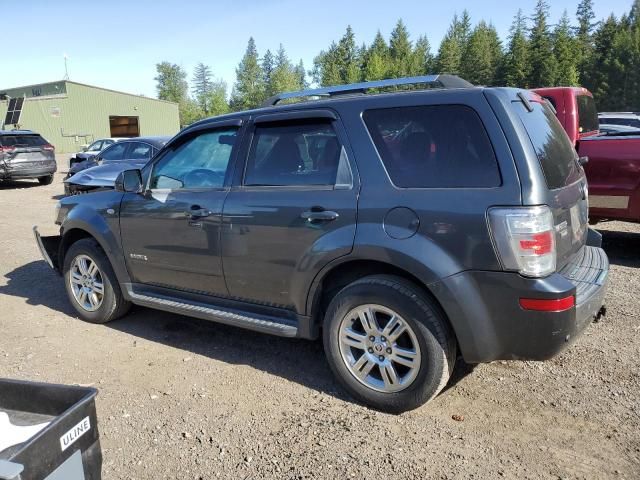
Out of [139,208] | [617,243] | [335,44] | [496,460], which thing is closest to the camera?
[496,460]

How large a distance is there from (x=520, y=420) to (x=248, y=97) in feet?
368

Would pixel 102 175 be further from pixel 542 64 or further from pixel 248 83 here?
pixel 248 83

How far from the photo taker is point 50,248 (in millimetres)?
5195

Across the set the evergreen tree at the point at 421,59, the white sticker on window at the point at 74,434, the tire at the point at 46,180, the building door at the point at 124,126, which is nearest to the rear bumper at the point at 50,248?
the white sticker on window at the point at 74,434

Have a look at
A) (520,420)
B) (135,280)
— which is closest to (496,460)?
(520,420)

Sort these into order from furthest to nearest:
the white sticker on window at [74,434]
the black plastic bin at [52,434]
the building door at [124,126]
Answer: the building door at [124,126], the white sticker on window at [74,434], the black plastic bin at [52,434]

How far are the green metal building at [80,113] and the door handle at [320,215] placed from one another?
4190 centimetres

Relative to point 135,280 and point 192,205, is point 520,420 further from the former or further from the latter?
point 135,280

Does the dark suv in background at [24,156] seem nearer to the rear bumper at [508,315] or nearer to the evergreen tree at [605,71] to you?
the rear bumper at [508,315]

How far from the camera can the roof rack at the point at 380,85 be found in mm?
3192

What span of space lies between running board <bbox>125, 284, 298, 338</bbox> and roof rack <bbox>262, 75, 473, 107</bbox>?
1.57 meters

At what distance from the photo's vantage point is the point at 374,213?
3053 millimetres

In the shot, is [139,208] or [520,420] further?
[139,208]

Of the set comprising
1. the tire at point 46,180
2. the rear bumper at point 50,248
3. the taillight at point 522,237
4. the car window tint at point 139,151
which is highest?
the car window tint at point 139,151
